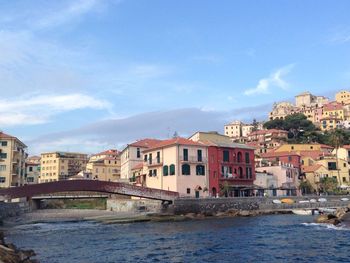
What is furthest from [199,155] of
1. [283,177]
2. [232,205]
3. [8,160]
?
[8,160]

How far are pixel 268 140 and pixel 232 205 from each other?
98845 mm

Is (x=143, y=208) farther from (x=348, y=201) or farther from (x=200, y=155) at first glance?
(x=348, y=201)

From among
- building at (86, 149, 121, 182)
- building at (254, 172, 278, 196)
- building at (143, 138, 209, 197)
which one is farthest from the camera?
building at (86, 149, 121, 182)

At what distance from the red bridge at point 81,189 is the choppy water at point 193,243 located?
8938mm

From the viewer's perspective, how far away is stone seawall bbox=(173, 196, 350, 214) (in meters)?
64.2

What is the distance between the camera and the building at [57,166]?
6284 inches

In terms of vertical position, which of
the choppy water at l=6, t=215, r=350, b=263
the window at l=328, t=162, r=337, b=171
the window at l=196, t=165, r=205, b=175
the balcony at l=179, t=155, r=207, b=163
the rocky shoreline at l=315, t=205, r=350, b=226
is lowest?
the choppy water at l=6, t=215, r=350, b=263

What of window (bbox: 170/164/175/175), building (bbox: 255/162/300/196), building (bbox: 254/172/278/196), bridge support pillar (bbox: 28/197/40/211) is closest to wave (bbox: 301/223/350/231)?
window (bbox: 170/164/175/175)

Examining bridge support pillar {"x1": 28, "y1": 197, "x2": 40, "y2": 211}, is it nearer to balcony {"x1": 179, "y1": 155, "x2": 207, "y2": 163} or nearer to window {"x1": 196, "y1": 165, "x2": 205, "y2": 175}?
balcony {"x1": 179, "y1": 155, "x2": 207, "y2": 163}

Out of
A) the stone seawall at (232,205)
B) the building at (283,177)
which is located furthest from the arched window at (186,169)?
the building at (283,177)

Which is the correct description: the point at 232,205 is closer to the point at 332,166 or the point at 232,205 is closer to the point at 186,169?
the point at 186,169

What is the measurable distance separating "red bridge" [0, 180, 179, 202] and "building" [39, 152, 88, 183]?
327 ft

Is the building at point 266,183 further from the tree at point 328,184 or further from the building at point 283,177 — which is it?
the tree at point 328,184

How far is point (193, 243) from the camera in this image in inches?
1401
